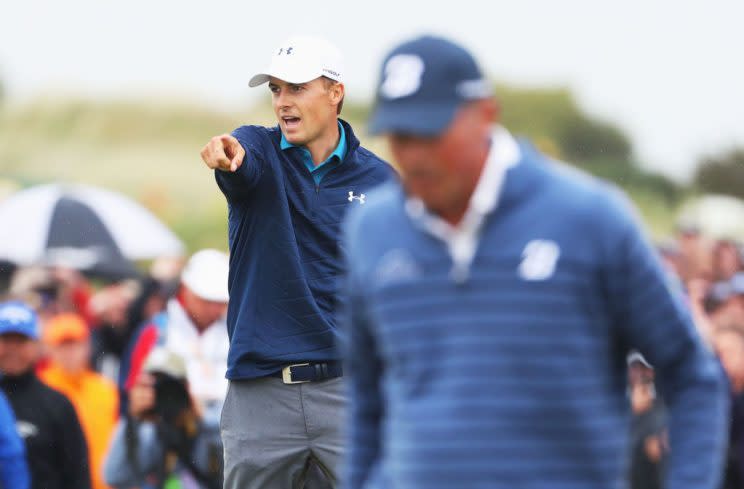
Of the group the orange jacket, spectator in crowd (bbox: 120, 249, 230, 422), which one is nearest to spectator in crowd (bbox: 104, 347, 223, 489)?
spectator in crowd (bbox: 120, 249, 230, 422)

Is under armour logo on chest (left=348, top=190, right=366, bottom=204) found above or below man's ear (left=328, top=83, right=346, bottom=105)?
below

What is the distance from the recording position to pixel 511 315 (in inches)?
154

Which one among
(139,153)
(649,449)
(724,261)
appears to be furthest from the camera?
(139,153)

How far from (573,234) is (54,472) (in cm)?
729

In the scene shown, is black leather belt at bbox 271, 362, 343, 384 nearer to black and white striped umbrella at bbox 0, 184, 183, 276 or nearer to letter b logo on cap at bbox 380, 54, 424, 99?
letter b logo on cap at bbox 380, 54, 424, 99

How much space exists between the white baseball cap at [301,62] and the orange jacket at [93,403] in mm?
5767

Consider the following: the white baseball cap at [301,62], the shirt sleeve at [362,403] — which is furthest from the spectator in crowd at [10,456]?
the shirt sleeve at [362,403]

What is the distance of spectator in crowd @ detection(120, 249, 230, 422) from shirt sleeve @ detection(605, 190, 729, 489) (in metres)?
6.88

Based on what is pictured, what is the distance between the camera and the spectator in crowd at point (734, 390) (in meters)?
10.2

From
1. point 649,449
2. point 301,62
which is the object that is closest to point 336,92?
point 301,62

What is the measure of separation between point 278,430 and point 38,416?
4.09 m

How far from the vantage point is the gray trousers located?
6.93 m

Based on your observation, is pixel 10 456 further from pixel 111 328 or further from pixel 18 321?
pixel 111 328

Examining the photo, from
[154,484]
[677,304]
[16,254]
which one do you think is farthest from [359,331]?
[16,254]
